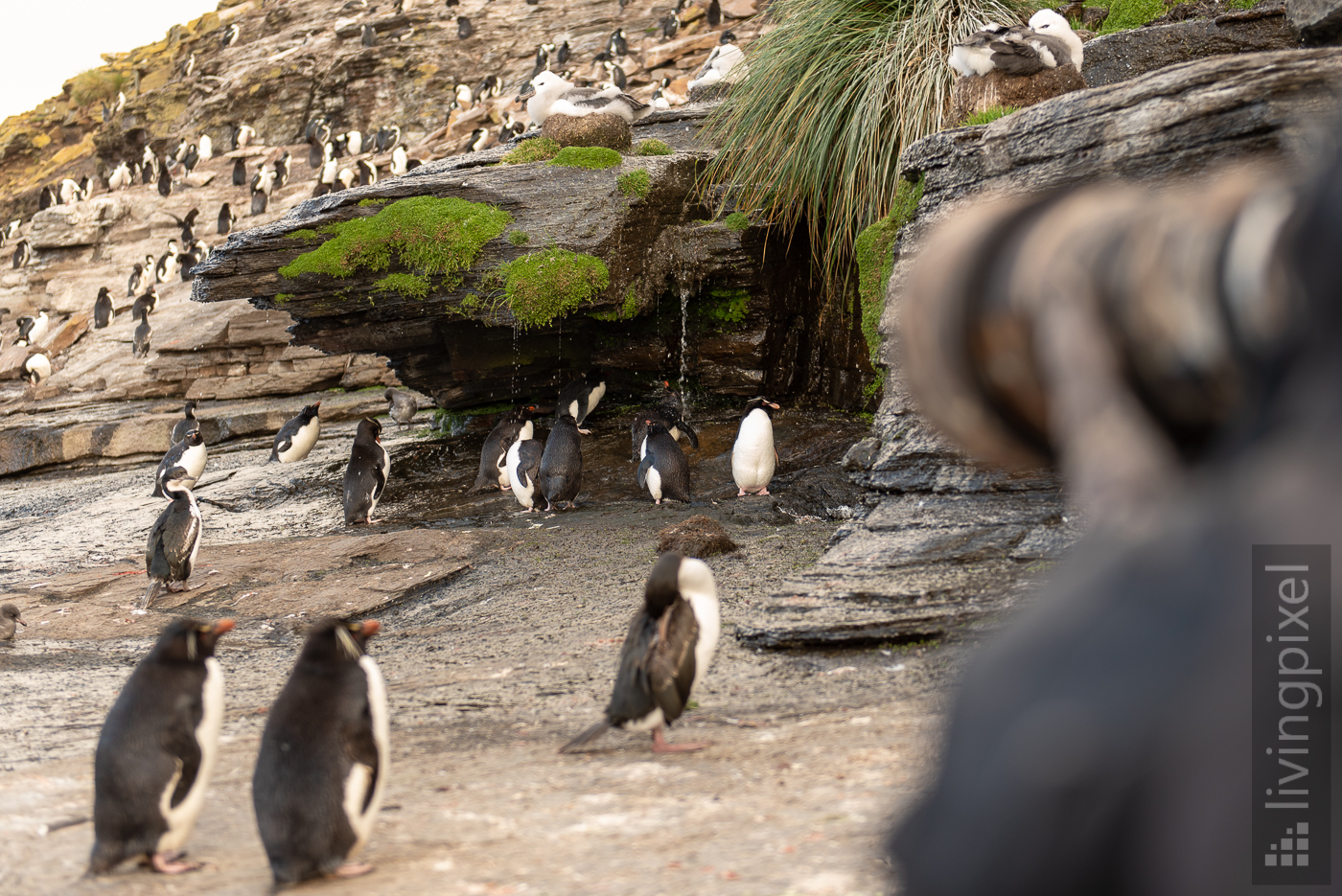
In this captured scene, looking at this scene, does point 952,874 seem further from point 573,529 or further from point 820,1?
point 820,1

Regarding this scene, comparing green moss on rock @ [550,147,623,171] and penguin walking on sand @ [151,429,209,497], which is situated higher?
green moss on rock @ [550,147,623,171]

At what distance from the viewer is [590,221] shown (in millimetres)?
11695

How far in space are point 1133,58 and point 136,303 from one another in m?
18.2

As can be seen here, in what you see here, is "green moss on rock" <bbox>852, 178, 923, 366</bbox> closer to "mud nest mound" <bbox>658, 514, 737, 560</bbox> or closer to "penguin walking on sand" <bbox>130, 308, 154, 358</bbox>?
"mud nest mound" <bbox>658, 514, 737, 560</bbox>

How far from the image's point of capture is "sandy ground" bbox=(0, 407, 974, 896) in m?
2.64

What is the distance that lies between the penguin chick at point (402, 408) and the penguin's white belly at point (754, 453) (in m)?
6.70

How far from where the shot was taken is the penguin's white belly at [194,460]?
12453mm

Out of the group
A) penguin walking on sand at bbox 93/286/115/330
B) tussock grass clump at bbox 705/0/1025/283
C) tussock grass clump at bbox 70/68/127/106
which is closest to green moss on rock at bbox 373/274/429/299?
tussock grass clump at bbox 705/0/1025/283

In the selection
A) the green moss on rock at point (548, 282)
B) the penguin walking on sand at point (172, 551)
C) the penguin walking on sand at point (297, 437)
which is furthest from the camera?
the penguin walking on sand at point (297, 437)

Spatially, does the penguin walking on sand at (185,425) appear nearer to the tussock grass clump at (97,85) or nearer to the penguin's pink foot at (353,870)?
the penguin's pink foot at (353,870)

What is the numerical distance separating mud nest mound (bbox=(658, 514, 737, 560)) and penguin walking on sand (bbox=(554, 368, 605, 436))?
16.6ft

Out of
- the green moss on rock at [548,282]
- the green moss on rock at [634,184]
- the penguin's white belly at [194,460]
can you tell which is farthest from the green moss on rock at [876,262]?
the penguin's white belly at [194,460]

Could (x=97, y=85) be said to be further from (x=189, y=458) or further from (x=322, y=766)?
(x=322, y=766)

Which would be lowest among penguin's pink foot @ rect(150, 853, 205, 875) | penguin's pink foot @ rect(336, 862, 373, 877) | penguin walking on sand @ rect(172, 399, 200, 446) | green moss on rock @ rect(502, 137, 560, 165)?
penguin walking on sand @ rect(172, 399, 200, 446)
